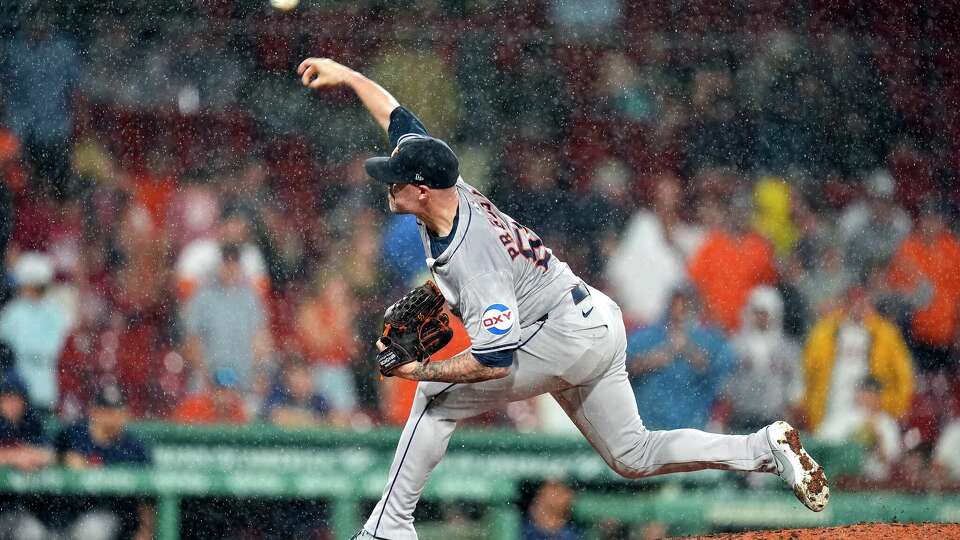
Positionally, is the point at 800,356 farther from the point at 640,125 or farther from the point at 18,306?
the point at 18,306

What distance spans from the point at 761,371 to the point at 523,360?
12.2 feet

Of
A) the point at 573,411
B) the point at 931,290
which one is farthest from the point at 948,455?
the point at 573,411

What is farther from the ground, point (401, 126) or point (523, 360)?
point (401, 126)

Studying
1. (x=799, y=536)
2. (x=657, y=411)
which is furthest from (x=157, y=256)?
(x=799, y=536)

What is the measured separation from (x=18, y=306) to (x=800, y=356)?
4581 mm

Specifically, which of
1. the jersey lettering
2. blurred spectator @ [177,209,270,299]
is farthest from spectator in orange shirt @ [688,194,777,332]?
the jersey lettering

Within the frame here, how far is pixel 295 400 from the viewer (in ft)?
22.3

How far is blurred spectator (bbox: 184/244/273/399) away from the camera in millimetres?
6840

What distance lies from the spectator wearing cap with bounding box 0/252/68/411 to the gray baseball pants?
356 cm

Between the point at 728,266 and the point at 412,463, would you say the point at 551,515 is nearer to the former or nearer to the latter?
the point at 728,266

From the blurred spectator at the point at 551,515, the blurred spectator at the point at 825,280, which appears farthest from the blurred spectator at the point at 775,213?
the blurred spectator at the point at 551,515

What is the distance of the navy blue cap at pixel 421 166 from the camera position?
3559mm

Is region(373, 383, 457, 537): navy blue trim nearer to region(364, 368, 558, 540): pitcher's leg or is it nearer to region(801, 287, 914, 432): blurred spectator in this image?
region(364, 368, 558, 540): pitcher's leg

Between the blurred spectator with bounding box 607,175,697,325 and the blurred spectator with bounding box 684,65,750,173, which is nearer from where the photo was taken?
the blurred spectator with bounding box 607,175,697,325
